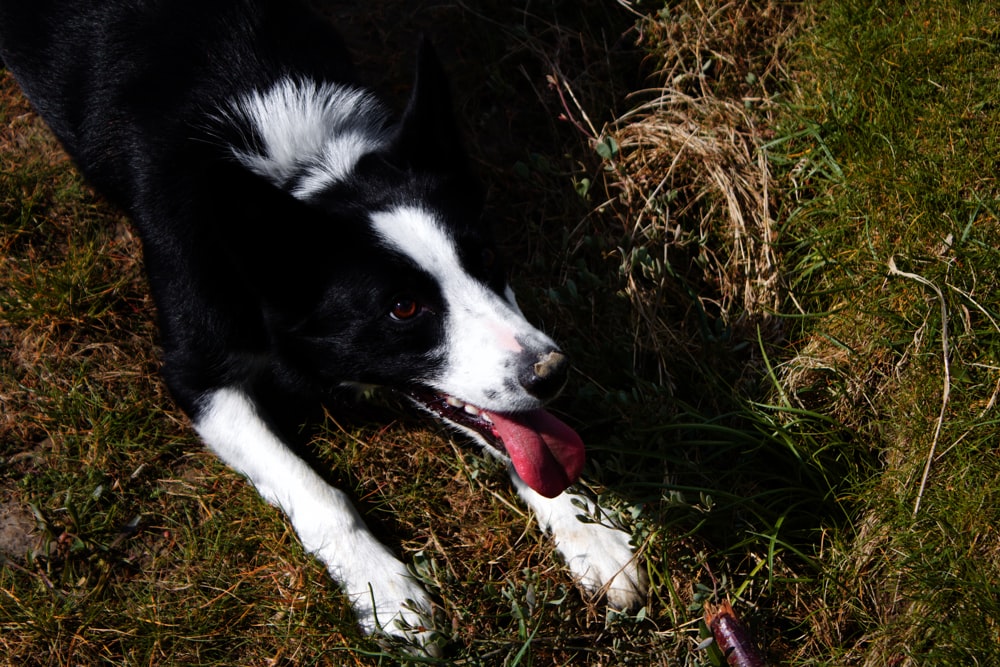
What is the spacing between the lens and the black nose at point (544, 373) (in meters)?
2.14

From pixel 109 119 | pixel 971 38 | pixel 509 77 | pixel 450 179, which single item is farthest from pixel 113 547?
pixel 971 38

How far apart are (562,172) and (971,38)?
4.62ft

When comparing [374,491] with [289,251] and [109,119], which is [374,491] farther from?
[109,119]

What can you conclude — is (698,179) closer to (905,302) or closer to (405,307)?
(905,302)

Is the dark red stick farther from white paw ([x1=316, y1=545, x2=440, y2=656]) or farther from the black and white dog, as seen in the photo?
white paw ([x1=316, y1=545, x2=440, y2=656])

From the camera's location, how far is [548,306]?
2.90 metres

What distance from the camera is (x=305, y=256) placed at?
2.22 m

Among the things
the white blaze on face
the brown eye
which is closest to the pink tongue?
the white blaze on face

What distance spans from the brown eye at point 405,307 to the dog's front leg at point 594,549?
65cm

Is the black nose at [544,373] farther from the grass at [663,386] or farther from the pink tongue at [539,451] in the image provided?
the grass at [663,386]

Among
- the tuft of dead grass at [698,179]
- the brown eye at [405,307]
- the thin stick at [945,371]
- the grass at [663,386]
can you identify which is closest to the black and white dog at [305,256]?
the brown eye at [405,307]

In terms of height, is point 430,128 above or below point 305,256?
above

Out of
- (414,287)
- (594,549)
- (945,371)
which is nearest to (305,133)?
(414,287)

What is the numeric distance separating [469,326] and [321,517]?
2.52 feet
